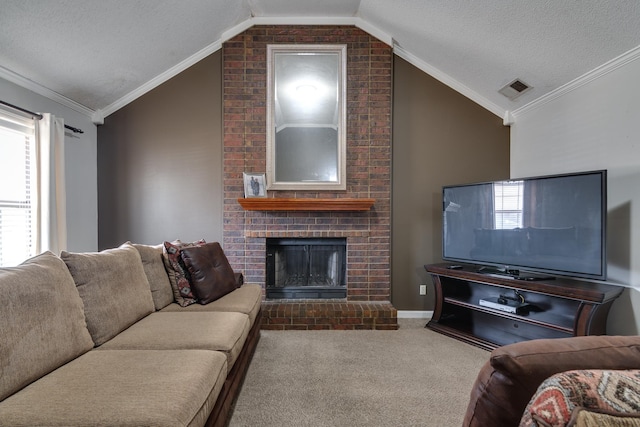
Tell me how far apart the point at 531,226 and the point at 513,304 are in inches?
25.9

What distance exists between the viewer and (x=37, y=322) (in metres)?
1.12

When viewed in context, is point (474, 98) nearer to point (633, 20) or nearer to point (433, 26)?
point (433, 26)

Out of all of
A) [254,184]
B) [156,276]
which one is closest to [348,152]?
[254,184]

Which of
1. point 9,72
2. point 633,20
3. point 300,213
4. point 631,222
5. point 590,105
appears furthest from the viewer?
point 300,213

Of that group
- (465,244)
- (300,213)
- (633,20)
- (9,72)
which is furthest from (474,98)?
(9,72)

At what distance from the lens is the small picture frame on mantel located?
3035 millimetres

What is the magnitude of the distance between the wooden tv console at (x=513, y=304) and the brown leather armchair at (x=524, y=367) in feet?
4.96

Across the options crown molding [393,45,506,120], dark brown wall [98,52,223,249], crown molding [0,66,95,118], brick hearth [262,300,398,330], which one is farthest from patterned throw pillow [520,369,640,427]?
crown molding [0,66,95,118]

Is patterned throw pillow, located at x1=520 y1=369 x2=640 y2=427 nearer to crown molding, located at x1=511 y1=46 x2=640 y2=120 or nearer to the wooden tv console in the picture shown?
the wooden tv console

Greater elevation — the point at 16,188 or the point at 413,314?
the point at 16,188

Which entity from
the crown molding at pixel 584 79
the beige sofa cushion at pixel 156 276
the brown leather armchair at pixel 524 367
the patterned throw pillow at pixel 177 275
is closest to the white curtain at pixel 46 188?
the beige sofa cushion at pixel 156 276

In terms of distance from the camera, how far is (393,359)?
2230 mm

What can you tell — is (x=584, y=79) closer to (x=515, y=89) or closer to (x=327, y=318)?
(x=515, y=89)

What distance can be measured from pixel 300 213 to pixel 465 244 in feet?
5.53
